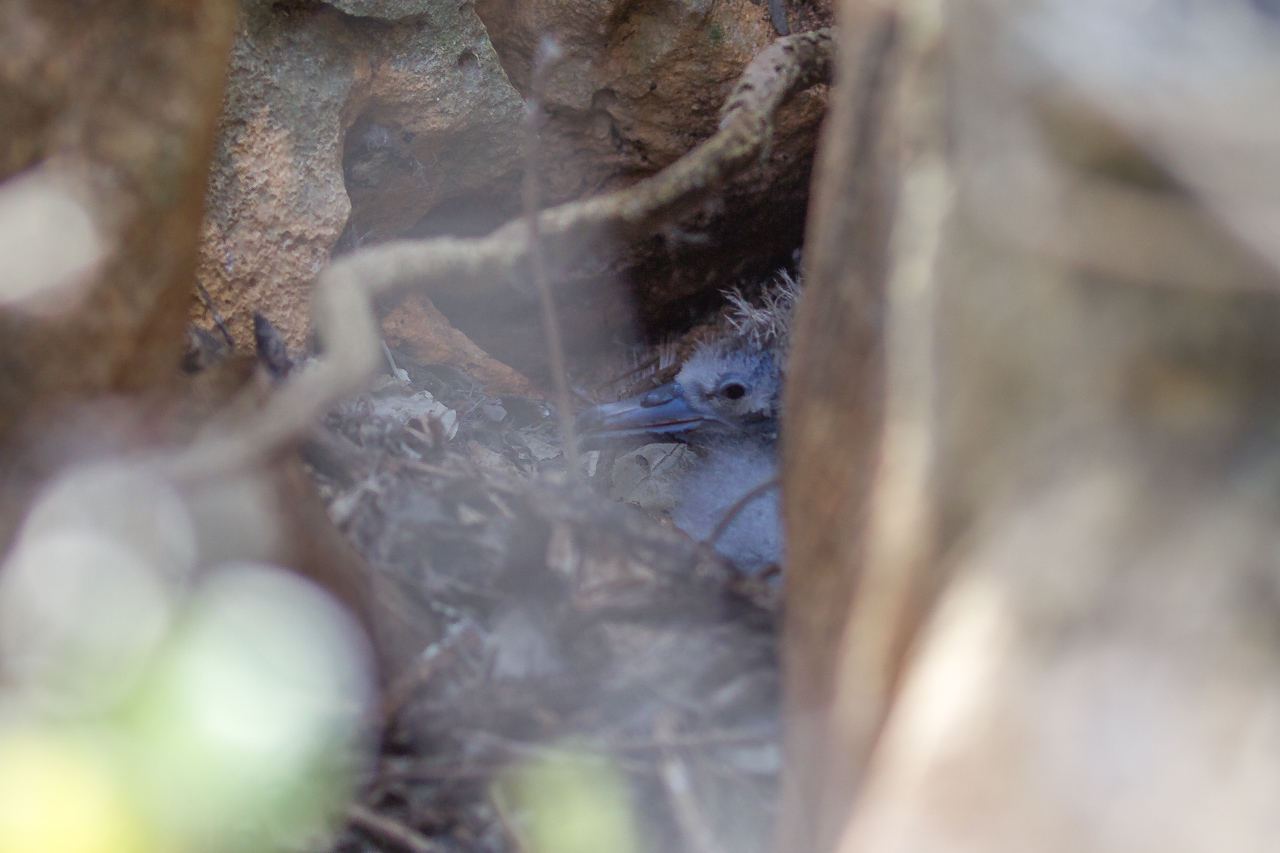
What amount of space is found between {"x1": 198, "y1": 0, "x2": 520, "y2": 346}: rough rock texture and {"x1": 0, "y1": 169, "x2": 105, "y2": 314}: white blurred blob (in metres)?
1.09

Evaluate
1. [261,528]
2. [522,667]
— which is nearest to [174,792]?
[261,528]

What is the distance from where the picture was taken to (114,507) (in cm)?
78

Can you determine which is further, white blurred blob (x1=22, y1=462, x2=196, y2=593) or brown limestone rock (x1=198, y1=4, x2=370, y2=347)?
brown limestone rock (x1=198, y1=4, x2=370, y2=347)

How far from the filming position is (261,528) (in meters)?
0.89

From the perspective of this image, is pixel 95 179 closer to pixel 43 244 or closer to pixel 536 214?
pixel 43 244

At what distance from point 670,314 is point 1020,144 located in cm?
221

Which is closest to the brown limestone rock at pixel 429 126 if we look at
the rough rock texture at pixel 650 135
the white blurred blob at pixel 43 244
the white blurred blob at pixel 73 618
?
the rough rock texture at pixel 650 135

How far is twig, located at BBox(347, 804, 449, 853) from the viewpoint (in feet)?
3.02

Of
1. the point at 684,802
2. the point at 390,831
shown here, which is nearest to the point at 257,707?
the point at 390,831

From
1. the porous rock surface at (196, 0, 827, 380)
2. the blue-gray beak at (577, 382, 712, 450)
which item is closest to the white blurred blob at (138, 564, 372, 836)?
the porous rock surface at (196, 0, 827, 380)

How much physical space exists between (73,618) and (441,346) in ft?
5.48

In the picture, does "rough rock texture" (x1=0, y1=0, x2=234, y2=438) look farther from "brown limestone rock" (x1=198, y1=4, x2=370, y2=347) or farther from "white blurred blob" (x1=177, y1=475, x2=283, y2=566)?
"brown limestone rock" (x1=198, y1=4, x2=370, y2=347)

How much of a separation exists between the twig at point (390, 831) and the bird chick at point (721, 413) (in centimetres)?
152

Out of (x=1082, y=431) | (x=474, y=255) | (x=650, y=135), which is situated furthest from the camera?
(x=650, y=135)
